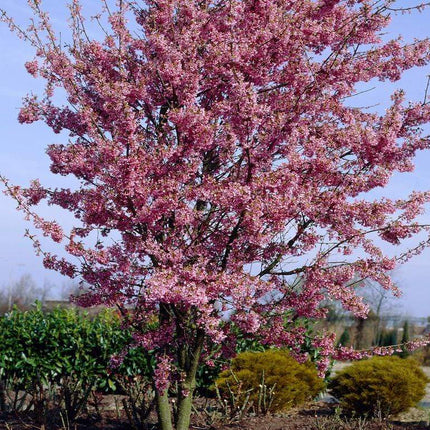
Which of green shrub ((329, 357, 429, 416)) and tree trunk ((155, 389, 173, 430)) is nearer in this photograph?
tree trunk ((155, 389, 173, 430))

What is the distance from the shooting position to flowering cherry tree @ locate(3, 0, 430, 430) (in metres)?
6.45

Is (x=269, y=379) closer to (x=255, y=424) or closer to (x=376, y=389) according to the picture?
(x=255, y=424)

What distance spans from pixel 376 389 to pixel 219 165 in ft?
17.9

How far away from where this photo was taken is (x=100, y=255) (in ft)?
22.5

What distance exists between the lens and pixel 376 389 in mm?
10820

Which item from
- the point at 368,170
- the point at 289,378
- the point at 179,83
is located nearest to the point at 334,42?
the point at 368,170

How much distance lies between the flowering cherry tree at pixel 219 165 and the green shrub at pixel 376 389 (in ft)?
12.2

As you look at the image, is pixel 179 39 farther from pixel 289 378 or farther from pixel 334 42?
pixel 289 378

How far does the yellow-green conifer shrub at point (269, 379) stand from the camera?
10352 mm

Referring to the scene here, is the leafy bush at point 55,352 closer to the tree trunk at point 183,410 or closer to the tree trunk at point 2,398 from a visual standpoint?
the tree trunk at point 2,398

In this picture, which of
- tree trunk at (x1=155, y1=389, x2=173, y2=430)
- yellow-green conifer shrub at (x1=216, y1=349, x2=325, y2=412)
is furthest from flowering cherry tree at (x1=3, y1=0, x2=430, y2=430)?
yellow-green conifer shrub at (x1=216, y1=349, x2=325, y2=412)

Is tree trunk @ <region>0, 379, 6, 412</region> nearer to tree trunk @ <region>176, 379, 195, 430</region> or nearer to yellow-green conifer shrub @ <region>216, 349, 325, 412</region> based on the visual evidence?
yellow-green conifer shrub @ <region>216, 349, 325, 412</region>

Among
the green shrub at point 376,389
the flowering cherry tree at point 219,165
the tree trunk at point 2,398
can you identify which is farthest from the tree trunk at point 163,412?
the green shrub at point 376,389

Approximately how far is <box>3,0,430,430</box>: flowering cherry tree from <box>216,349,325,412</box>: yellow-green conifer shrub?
2.70 meters
